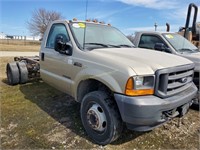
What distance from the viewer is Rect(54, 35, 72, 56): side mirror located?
12.9 ft

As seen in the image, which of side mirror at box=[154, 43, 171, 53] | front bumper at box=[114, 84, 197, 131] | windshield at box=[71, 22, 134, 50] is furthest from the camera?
side mirror at box=[154, 43, 171, 53]

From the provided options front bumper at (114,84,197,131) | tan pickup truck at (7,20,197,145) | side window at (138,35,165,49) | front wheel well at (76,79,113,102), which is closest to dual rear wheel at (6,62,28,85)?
tan pickup truck at (7,20,197,145)

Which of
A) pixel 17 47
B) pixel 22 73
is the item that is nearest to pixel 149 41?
pixel 22 73

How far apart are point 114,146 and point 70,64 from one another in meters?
1.69

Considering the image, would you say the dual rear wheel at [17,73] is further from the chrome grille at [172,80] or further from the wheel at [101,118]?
the chrome grille at [172,80]

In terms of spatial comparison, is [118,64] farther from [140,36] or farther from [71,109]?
[140,36]

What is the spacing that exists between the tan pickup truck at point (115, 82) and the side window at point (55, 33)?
2cm

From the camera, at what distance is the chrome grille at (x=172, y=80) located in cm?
295

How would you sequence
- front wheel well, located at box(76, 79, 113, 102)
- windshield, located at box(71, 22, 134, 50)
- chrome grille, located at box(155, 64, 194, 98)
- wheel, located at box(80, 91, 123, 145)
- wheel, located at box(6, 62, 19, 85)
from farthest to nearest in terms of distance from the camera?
wheel, located at box(6, 62, 19, 85)
windshield, located at box(71, 22, 134, 50)
front wheel well, located at box(76, 79, 113, 102)
wheel, located at box(80, 91, 123, 145)
chrome grille, located at box(155, 64, 194, 98)

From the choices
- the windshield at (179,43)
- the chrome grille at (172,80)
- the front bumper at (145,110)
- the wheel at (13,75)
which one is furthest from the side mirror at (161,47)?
the wheel at (13,75)

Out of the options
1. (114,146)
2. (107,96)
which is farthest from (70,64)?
(114,146)

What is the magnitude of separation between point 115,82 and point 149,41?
3.63m

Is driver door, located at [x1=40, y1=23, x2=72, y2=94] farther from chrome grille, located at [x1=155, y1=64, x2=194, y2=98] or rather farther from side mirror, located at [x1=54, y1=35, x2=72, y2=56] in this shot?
chrome grille, located at [x1=155, y1=64, x2=194, y2=98]

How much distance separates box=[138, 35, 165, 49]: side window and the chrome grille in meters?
2.49
